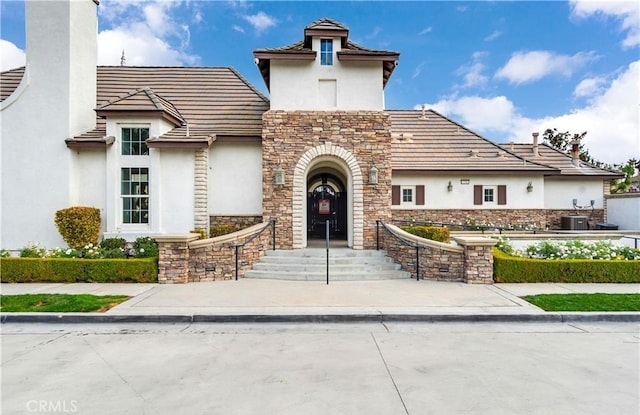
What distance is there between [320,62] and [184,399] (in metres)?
12.0

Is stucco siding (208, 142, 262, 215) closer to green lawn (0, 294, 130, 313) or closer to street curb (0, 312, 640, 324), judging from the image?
green lawn (0, 294, 130, 313)

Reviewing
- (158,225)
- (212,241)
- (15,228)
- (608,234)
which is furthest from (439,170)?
(15,228)

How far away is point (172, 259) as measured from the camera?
9.83 metres

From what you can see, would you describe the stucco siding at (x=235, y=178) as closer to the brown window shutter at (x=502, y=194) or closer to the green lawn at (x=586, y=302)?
the green lawn at (x=586, y=302)

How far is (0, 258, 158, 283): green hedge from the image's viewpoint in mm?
9789

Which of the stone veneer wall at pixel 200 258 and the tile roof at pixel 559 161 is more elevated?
the tile roof at pixel 559 161

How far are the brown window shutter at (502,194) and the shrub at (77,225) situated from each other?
18401 mm

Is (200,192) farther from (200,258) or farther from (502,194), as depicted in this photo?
(502,194)

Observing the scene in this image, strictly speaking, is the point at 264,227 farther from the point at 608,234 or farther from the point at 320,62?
the point at 608,234

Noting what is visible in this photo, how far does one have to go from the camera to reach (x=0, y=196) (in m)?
12.8

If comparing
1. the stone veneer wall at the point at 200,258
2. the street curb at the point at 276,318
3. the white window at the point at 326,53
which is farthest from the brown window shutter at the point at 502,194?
the stone veneer wall at the point at 200,258

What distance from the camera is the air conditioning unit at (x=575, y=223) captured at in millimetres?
17513

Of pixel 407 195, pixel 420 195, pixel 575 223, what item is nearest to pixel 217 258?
pixel 407 195

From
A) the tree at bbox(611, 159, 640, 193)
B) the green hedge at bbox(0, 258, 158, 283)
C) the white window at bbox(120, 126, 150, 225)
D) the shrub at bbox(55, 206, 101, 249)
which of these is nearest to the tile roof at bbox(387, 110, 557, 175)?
the white window at bbox(120, 126, 150, 225)
